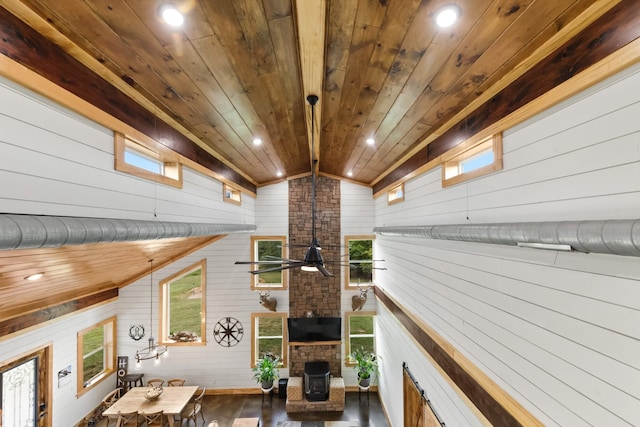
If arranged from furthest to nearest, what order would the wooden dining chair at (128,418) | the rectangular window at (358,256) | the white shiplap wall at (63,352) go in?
1. the rectangular window at (358,256)
2. the wooden dining chair at (128,418)
3. the white shiplap wall at (63,352)

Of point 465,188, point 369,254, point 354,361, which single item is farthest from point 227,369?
point 465,188

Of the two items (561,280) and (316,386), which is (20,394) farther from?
(561,280)

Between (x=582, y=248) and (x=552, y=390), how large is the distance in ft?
3.40

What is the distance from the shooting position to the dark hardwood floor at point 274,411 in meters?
6.16

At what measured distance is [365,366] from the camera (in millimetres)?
6906

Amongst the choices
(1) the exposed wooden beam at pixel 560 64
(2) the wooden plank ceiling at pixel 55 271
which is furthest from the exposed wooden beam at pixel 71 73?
(1) the exposed wooden beam at pixel 560 64

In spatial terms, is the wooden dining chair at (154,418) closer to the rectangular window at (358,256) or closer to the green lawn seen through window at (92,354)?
the green lawn seen through window at (92,354)

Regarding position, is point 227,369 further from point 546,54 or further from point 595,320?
point 546,54

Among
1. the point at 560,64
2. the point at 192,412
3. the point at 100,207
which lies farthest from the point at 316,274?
the point at 560,64

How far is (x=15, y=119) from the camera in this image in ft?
5.15

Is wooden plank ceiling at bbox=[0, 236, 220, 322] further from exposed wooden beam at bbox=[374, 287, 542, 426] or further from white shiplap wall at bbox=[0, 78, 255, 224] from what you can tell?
exposed wooden beam at bbox=[374, 287, 542, 426]

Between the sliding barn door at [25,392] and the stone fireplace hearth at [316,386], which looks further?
the stone fireplace hearth at [316,386]

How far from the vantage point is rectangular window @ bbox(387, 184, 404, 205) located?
5.16 m

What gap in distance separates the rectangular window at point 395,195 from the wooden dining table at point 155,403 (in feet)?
18.8
